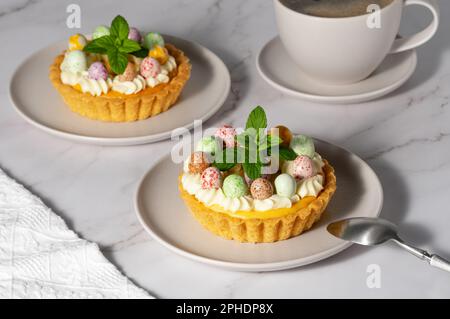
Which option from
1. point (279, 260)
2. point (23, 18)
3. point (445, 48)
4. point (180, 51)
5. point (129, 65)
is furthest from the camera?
point (23, 18)

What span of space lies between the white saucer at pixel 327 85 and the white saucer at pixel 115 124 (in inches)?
5.1

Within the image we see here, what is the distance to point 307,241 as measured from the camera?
70.4 inches

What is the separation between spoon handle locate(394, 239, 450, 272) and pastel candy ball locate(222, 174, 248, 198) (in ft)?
1.07

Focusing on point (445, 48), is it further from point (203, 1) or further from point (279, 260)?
point (279, 260)

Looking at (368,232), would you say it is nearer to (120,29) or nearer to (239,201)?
(239,201)

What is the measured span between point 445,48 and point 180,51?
0.75 metres

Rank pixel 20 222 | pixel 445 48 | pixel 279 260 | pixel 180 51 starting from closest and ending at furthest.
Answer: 1. pixel 279 260
2. pixel 20 222
3. pixel 180 51
4. pixel 445 48

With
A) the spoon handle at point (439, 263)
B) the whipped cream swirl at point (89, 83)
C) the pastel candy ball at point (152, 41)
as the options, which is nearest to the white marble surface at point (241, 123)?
the spoon handle at point (439, 263)

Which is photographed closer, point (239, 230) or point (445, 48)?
point (239, 230)

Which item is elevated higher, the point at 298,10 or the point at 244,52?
the point at 298,10

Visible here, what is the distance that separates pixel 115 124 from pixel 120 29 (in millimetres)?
231

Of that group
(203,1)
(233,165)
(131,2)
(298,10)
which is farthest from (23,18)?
(233,165)

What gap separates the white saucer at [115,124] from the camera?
7.14 feet

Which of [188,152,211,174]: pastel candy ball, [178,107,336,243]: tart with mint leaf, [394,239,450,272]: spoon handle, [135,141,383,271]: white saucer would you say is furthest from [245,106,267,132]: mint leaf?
[394,239,450,272]: spoon handle
